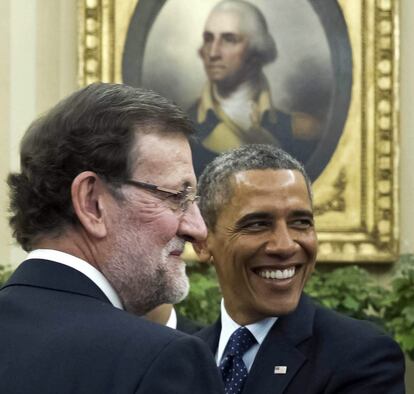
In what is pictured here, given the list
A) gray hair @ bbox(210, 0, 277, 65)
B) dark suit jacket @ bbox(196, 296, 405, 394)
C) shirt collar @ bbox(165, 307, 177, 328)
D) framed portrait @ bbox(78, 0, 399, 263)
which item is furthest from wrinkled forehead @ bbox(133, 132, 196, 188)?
gray hair @ bbox(210, 0, 277, 65)

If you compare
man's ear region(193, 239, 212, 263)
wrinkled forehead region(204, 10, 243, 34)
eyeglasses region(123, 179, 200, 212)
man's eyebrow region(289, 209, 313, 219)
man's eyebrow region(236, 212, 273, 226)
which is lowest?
man's ear region(193, 239, 212, 263)

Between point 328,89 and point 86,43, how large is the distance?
165cm

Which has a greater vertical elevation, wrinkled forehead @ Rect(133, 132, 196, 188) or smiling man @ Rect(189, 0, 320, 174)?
wrinkled forehead @ Rect(133, 132, 196, 188)

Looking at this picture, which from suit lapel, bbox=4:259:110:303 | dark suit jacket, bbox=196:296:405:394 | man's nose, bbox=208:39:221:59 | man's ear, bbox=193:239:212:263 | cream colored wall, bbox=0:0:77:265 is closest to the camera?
suit lapel, bbox=4:259:110:303

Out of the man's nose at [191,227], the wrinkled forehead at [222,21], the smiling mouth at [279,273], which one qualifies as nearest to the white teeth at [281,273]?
the smiling mouth at [279,273]

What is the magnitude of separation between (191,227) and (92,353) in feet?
1.35

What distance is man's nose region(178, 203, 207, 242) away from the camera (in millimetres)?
2059

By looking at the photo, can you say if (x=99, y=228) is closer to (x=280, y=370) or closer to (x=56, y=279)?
(x=56, y=279)

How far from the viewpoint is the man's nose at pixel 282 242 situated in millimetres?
3029

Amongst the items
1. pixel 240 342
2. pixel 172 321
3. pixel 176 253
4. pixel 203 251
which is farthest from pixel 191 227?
pixel 172 321

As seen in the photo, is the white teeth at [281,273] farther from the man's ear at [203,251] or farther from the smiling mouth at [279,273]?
the man's ear at [203,251]

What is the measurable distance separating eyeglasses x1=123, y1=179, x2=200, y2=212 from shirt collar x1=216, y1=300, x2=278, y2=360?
3.64 feet

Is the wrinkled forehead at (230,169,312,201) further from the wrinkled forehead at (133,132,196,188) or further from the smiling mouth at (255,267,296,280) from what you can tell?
the wrinkled forehead at (133,132,196,188)

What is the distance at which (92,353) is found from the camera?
5.73 ft
